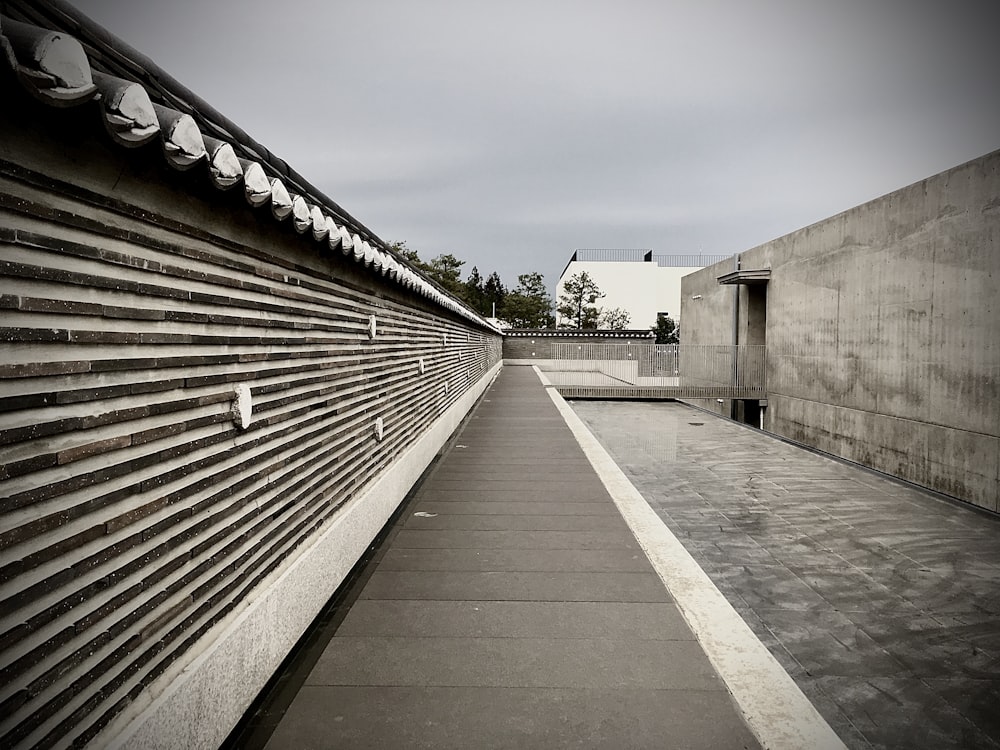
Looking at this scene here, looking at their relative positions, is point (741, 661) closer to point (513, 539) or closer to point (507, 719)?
point (507, 719)

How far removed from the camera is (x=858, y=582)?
5254 mm

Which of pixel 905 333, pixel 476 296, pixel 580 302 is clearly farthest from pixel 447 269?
pixel 905 333

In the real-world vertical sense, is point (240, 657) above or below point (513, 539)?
above

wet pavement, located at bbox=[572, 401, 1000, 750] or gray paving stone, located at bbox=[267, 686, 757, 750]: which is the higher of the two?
gray paving stone, located at bbox=[267, 686, 757, 750]

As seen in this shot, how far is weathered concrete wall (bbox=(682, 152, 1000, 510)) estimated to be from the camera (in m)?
8.51

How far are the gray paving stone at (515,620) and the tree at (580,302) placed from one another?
52.5 metres

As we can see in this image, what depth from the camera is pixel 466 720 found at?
2639 mm

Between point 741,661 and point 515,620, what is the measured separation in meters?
1.30

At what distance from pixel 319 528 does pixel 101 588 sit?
6.62 ft

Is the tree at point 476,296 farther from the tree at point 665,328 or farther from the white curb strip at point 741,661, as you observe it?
the white curb strip at point 741,661

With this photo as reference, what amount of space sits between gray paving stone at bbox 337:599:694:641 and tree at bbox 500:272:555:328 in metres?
60.5

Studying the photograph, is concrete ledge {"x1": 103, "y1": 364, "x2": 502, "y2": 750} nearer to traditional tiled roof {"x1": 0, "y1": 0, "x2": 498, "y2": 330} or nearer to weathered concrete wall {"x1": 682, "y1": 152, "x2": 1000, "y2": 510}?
traditional tiled roof {"x1": 0, "y1": 0, "x2": 498, "y2": 330}

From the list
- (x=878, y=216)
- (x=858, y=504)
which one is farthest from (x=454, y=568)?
(x=878, y=216)

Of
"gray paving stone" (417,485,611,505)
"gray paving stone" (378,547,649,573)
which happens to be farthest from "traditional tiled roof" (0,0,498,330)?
"gray paving stone" (417,485,611,505)
